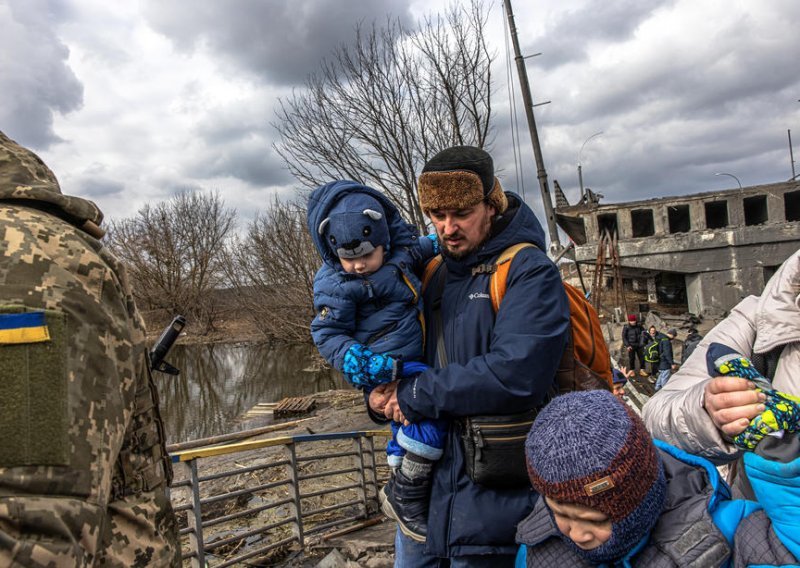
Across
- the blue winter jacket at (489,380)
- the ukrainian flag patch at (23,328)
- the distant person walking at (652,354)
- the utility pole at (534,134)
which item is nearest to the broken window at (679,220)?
the distant person walking at (652,354)

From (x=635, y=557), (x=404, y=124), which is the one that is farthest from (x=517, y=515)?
(x=404, y=124)

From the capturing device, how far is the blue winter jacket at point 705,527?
1.16 meters

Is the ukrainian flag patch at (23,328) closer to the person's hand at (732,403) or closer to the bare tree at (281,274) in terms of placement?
the person's hand at (732,403)

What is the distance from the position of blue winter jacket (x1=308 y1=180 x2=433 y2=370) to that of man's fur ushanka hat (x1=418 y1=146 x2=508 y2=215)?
322 mm

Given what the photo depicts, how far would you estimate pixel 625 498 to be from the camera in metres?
1.33

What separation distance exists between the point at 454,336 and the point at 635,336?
1440 centimetres

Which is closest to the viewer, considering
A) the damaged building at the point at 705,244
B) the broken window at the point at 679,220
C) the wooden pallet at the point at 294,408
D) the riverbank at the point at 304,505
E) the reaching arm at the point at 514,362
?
the reaching arm at the point at 514,362

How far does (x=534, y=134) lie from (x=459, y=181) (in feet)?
26.3

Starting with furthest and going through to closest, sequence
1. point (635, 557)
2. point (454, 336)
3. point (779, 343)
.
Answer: point (454, 336) → point (779, 343) → point (635, 557)

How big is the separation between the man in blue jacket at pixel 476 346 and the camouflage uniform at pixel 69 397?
34.3 inches

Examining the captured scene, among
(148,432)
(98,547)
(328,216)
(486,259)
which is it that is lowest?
(98,547)

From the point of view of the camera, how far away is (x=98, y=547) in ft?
3.58

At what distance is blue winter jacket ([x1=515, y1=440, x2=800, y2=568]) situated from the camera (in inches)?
45.7

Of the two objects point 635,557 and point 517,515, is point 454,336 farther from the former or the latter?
point 635,557
